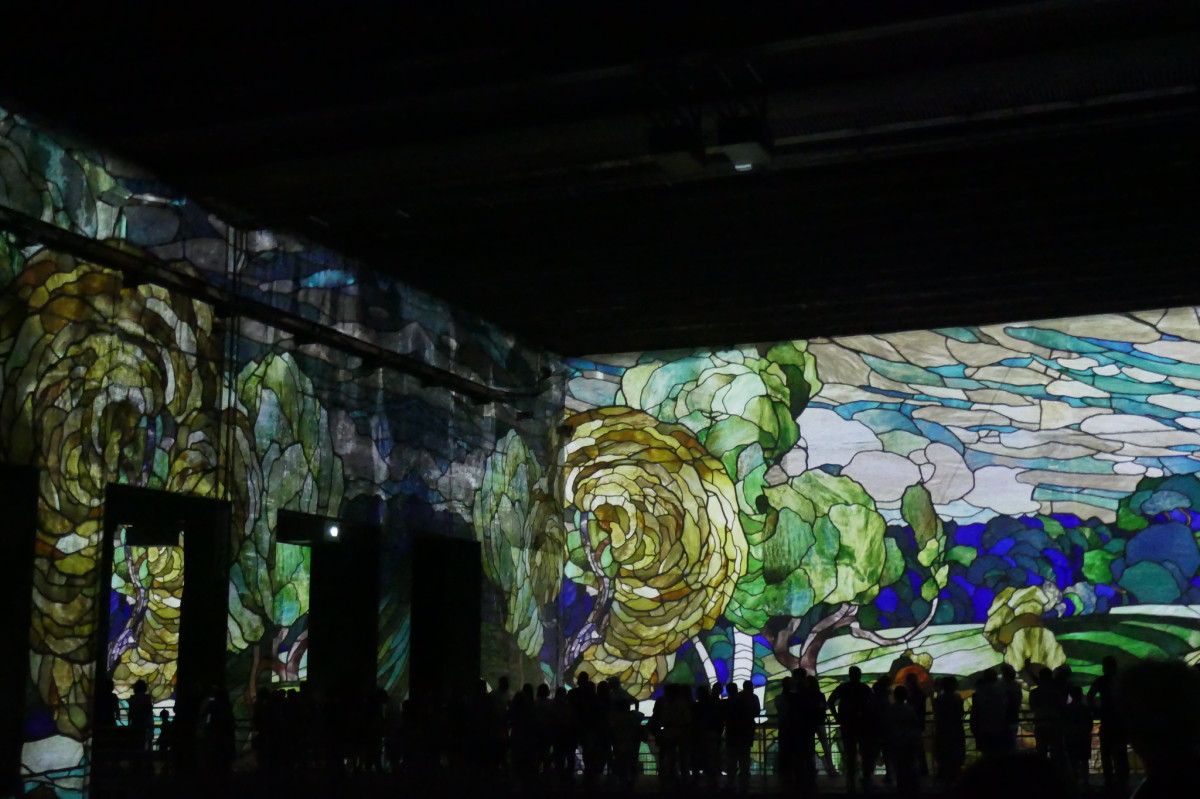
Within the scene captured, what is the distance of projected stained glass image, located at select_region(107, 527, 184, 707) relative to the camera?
23594 millimetres

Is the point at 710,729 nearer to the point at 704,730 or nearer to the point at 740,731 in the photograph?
the point at 704,730

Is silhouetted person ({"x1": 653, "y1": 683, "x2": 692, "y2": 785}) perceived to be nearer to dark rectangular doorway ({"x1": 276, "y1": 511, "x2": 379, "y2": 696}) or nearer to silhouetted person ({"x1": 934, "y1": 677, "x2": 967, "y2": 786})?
silhouetted person ({"x1": 934, "y1": 677, "x2": 967, "y2": 786})

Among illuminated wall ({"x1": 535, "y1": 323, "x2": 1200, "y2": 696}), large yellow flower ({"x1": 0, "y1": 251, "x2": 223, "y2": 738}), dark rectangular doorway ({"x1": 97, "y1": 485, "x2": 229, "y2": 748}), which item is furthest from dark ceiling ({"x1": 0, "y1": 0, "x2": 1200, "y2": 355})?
dark rectangular doorway ({"x1": 97, "y1": 485, "x2": 229, "y2": 748})

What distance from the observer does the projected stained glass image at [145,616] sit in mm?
23594

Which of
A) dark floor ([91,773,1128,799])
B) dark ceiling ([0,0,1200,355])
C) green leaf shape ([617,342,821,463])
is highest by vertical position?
dark ceiling ([0,0,1200,355])

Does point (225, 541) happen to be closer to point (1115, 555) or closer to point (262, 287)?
point (262, 287)

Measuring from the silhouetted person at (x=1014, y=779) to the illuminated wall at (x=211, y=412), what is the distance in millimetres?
9996

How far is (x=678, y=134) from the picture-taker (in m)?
11.1

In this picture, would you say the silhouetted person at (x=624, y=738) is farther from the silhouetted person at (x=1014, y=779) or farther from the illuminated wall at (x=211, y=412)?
the silhouetted person at (x=1014, y=779)

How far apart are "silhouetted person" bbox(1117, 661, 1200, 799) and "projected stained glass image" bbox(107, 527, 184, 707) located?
22282 mm

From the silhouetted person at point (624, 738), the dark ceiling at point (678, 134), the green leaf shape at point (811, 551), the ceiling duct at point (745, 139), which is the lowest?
the silhouetted person at point (624, 738)

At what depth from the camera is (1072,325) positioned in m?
18.9

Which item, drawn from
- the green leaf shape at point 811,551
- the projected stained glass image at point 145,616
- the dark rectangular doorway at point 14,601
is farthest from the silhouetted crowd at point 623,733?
the projected stained glass image at point 145,616

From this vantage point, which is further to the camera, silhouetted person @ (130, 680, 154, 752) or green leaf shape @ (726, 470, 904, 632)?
green leaf shape @ (726, 470, 904, 632)
